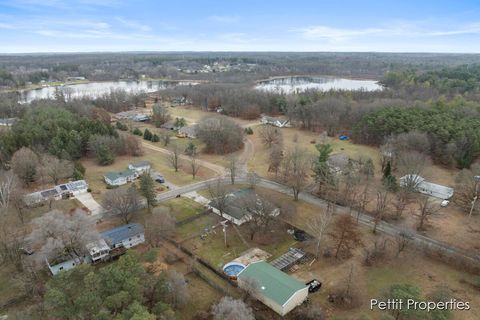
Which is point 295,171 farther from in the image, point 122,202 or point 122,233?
point 122,233

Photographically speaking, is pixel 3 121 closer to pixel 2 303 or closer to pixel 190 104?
pixel 190 104

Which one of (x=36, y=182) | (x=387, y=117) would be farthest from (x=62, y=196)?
(x=387, y=117)

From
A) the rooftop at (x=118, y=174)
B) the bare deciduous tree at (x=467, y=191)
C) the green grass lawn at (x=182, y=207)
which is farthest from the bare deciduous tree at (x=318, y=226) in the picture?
the rooftop at (x=118, y=174)

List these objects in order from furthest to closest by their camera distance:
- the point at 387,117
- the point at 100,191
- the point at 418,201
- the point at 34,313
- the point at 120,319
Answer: the point at 387,117 → the point at 100,191 → the point at 418,201 → the point at 34,313 → the point at 120,319

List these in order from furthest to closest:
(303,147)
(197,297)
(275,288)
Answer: (303,147)
(197,297)
(275,288)

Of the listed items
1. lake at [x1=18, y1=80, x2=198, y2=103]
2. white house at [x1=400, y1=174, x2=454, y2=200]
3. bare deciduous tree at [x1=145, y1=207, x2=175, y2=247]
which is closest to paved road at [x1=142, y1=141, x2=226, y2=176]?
bare deciduous tree at [x1=145, y1=207, x2=175, y2=247]

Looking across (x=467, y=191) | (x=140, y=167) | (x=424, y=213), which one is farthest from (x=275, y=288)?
(x=140, y=167)

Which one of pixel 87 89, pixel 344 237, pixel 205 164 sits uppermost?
pixel 87 89

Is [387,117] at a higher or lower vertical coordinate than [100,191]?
higher
